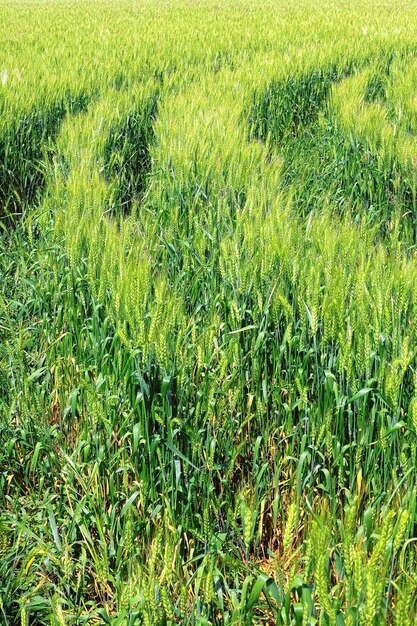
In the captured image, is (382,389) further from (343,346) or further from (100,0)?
(100,0)

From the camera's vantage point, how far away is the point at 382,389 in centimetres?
156

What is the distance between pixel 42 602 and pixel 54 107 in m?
3.74

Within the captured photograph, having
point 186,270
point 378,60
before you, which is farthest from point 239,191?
point 378,60

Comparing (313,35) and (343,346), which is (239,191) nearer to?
(343,346)

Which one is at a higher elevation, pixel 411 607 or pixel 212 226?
pixel 212 226

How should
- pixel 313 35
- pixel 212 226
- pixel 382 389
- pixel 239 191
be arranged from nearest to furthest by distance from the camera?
pixel 382 389, pixel 212 226, pixel 239 191, pixel 313 35

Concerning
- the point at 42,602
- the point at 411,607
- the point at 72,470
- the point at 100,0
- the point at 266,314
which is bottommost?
the point at 42,602

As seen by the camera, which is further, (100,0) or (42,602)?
(100,0)

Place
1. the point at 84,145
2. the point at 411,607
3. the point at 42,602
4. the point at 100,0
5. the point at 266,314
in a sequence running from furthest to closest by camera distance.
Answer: the point at 100,0 < the point at 84,145 < the point at 266,314 < the point at 42,602 < the point at 411,607

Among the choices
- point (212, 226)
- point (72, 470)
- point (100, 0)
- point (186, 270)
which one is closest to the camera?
point (72, 470)

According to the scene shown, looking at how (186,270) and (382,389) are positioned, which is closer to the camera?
(382,389)

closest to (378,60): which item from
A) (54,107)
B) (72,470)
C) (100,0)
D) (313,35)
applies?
(313,35)

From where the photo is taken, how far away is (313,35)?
318 inches

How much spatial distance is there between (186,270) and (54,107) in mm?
2661
